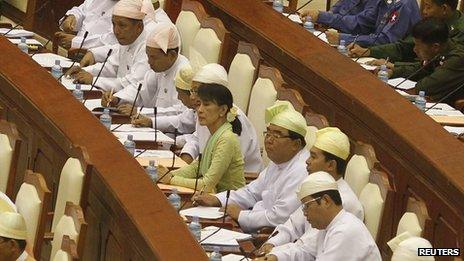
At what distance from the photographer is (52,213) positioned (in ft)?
21.2

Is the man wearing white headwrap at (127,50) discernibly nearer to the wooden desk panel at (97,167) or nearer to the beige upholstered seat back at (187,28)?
the beige upholstered seat back at (187,28)

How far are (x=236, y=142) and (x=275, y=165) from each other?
1.16ft

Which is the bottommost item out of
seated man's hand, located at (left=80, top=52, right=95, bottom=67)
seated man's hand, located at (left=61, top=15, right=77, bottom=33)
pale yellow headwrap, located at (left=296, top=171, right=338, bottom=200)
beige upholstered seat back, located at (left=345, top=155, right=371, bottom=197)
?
seated man's hand, located at (left=61, top=15, right=77, bottom=33)

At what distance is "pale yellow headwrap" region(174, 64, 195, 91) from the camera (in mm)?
7066

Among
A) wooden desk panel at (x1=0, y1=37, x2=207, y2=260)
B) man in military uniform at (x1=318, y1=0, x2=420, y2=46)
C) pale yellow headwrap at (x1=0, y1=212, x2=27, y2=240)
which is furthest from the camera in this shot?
man in military uniform at (x1=318, y1=0, x2=420, y2=46)

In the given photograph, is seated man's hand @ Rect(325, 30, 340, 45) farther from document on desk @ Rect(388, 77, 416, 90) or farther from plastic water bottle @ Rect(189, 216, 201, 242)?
plastic water bottle @ Rect(189, 216, 201, 242)

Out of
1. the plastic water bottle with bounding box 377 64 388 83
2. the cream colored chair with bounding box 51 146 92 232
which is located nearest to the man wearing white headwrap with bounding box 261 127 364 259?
the cream colored chair with bounding box 51 146 92 232

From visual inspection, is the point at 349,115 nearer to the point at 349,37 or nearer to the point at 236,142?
the point at 236,142

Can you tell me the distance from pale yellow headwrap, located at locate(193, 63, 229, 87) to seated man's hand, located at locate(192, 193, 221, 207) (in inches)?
26.9

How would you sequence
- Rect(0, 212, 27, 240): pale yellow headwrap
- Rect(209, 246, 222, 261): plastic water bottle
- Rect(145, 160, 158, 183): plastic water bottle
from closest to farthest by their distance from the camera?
Rect(209, 246, 222, 261): plastic water bottle < Rect(0, 212, 27, 240): pale yellow headwrap < Rect(145, 160, 158, 183): plastic water bottle

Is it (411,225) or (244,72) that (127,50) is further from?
(411,225)

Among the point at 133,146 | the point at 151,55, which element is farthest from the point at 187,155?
the point at 151,55

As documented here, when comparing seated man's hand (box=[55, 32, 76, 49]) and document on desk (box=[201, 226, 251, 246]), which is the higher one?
document on desk (box=[201, 226, 251, 246])

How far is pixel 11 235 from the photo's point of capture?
550cm
